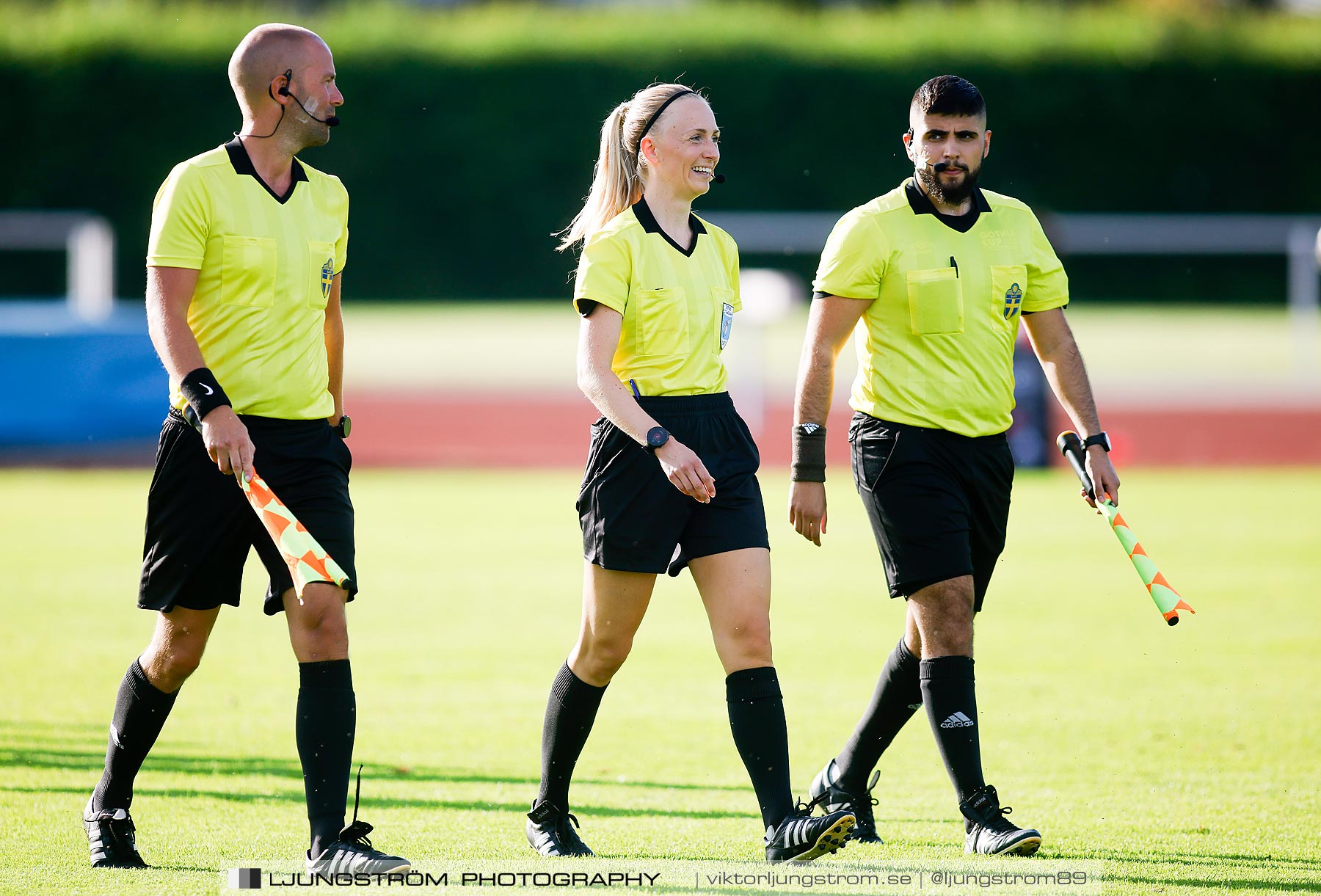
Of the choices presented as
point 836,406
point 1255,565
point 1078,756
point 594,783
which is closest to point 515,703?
point 594,783

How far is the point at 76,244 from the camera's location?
26531mm

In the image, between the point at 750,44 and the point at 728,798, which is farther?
the point at 750,44

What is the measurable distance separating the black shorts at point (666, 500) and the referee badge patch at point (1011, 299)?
0.90m

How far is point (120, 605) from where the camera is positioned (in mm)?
8906

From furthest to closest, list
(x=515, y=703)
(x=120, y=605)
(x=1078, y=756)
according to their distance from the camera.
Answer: (x=120, y=605) < (x=515, y=703) < (x=1078, y=756)

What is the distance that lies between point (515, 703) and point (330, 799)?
2.68 m

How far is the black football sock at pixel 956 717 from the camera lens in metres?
4.43

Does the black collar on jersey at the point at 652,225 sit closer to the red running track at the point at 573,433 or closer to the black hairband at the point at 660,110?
the black hairband at the point at 660,110

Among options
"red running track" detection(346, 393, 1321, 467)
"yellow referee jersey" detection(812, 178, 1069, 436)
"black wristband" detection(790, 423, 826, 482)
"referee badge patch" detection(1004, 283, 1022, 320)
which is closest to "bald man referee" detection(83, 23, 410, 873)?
"black wristband" detection(790, 423, 826, 482)

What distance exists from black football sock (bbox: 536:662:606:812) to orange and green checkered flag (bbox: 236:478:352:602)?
0.82 metres

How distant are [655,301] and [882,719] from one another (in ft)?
4.78

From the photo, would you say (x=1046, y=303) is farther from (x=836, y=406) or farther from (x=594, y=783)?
(x=836, y=406)

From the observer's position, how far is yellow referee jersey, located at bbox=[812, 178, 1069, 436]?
4.66 metres

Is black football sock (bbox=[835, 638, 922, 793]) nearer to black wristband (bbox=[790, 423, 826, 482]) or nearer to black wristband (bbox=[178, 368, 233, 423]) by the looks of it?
black wristband (bbox=[790, 423, 826, 482])
